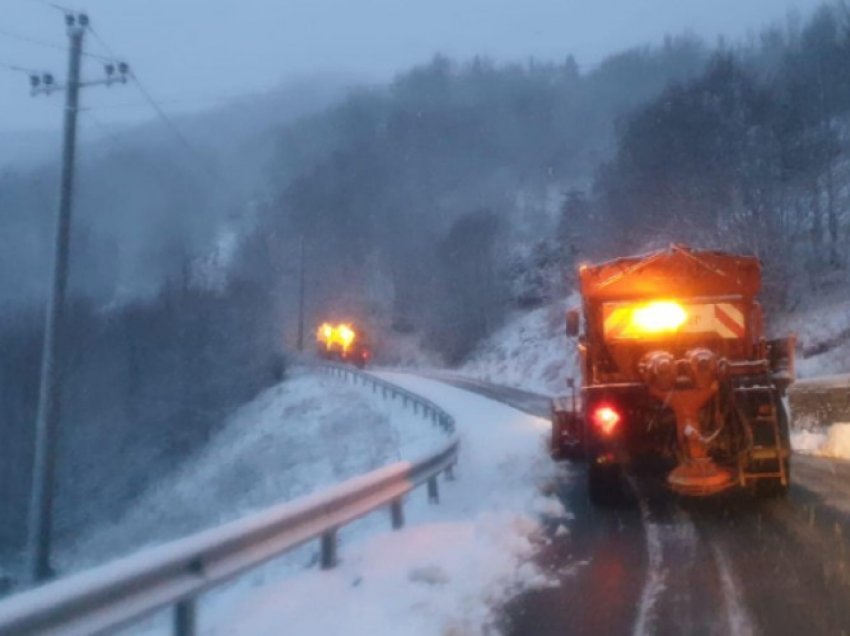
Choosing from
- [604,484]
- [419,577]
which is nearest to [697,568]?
[419,577]

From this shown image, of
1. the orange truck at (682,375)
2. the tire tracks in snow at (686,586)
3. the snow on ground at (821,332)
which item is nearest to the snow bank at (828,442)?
the orange truck at (682,375)

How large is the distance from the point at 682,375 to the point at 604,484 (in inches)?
75.5

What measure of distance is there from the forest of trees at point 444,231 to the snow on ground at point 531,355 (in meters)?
3.46

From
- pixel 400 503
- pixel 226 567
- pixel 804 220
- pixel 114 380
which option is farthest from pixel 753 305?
pixel 114 380

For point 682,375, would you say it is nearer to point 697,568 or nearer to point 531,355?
point 697,568

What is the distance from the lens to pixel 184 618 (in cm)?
645

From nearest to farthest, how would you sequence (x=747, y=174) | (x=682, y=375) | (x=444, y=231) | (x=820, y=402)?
1. (x=682, y=375)
2. (x=820, y=402)
3. (x=747, y=174)
4. (x=444, y=231)

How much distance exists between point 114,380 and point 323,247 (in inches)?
1499

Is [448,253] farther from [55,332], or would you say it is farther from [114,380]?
[55,332]

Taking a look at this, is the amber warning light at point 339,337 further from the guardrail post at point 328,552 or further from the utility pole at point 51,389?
the guardrail post at point 328,552

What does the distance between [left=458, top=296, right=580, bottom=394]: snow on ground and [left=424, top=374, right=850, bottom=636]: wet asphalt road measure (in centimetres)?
3594

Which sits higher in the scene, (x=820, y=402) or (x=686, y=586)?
(x=820, y=402)

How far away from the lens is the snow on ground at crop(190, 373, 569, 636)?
7.40 m

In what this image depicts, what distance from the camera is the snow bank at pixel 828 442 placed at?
19609mm
